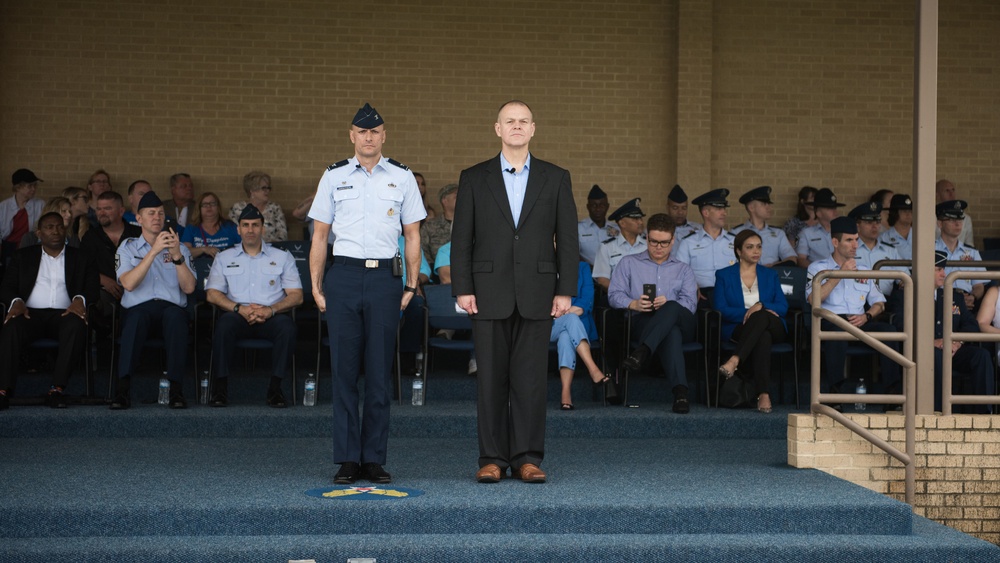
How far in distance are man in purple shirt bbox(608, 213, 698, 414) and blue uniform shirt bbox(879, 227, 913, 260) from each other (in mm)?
2303

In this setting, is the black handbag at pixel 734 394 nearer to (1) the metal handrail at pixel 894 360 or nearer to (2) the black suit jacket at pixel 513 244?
(1) the metal handrail at pixel 894 360

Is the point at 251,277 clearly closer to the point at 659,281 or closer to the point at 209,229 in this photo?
the point at 209,229

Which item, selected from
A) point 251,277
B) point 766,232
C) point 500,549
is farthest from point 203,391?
point 766,232

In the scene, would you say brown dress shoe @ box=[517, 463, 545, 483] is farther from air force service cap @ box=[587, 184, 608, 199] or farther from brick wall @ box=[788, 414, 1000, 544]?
air force service cap @ box=[587, 184, 608, 199]

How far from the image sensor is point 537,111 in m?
11.5

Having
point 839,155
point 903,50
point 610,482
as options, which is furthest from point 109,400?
point 903,50

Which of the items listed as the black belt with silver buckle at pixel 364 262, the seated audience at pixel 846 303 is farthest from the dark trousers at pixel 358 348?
the seated audience at pixel 846 303

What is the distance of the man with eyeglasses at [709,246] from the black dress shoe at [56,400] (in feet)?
15.0

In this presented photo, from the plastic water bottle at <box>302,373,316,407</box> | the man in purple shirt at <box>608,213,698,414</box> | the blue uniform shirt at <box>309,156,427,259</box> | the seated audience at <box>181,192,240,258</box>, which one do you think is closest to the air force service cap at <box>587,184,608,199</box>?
the man in purple shirt at <box>608,213,698,414</box>

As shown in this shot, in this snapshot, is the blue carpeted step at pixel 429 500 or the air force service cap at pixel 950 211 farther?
the air force service cap at pixel 950 211

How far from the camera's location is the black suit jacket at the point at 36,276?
805 centimetres

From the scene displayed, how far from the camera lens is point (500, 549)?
15.9 ft

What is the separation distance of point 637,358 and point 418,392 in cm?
146

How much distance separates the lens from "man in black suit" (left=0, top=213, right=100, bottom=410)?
307 inches
